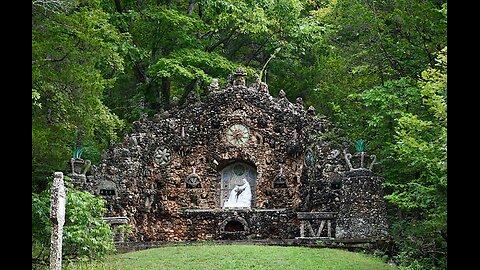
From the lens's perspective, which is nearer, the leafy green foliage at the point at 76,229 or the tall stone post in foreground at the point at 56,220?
the tall stone post in foreground at the point at 56,220

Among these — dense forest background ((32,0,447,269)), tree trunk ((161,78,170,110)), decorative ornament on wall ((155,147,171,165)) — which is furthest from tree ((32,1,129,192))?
tree trunk ((161,78,170,110))

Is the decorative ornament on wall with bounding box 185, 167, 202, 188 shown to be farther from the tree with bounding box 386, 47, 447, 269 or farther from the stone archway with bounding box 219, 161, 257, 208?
the tree with bounding box 386, 47, 447, 269

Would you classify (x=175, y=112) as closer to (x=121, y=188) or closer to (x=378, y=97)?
(x=121, y=188)

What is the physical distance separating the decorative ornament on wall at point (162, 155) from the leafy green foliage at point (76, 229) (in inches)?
332

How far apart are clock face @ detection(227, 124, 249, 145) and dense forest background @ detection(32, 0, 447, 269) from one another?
2.49m

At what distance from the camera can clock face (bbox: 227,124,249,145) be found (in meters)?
22.2

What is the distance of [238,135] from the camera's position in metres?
22.2

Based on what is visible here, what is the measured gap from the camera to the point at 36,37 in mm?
13031

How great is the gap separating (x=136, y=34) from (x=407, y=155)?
14.5m

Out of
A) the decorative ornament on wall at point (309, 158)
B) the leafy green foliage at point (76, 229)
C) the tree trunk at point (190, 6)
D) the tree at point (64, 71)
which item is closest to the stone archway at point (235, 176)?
the decorative ornament on wall at point (309, 158)

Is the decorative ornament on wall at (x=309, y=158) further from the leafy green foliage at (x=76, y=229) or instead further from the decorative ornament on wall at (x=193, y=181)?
the leafy green foliage at (x=76, y=229)

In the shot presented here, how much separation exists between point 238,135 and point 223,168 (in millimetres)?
1293

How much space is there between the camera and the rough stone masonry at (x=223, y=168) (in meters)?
20.3
